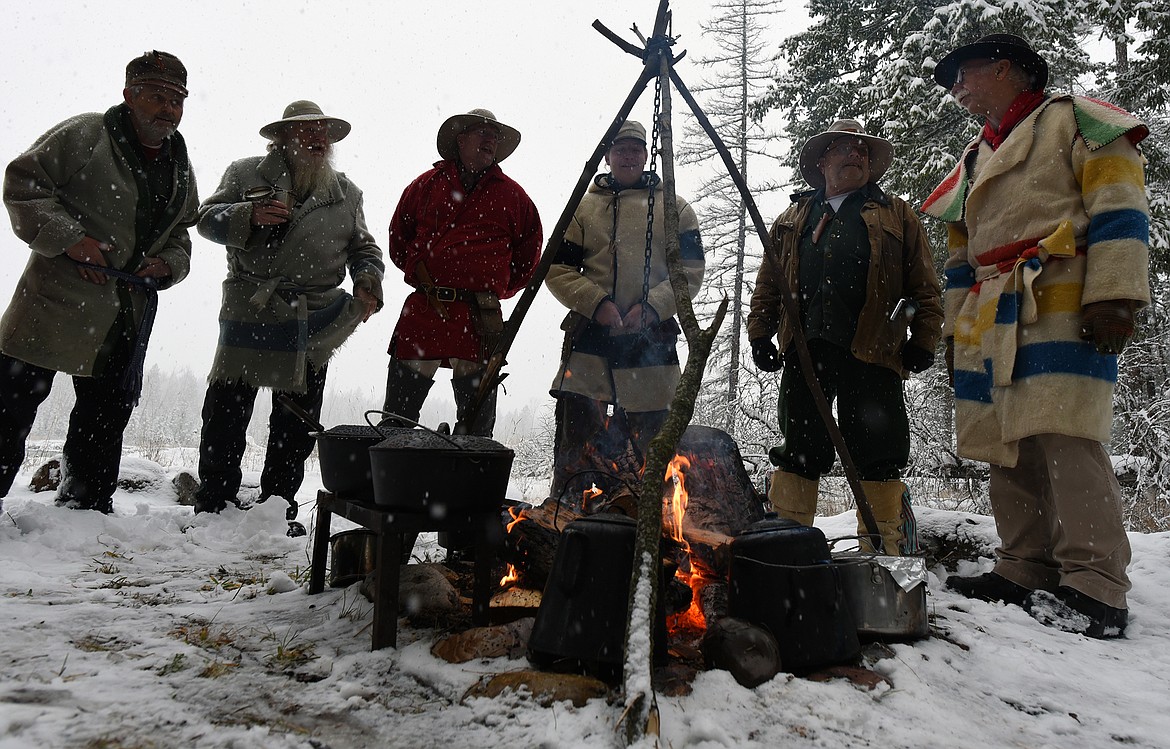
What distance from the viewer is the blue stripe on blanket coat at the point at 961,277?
A: 11.5 ft

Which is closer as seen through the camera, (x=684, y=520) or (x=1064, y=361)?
(x=1064, y=361)

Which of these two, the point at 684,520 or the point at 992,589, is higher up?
the point at 684,520

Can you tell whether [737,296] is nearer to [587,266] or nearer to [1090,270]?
[587,266]

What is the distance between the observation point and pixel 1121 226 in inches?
110

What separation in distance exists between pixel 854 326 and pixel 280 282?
12.0 feet

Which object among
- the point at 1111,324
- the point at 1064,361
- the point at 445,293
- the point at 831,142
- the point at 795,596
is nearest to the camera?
the point at 795,596

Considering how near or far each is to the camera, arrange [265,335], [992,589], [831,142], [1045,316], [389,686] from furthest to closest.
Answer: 1. [265,335]
2. [831,142]
3. [992,589]
4. [1045,316]
5. [389,686]

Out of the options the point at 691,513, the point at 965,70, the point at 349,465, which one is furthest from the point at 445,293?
the point at 965,70

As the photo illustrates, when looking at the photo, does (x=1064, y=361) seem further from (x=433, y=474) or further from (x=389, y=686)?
(x=389, y=686)

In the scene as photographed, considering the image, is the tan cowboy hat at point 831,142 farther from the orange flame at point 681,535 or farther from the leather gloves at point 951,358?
the orange flame at point 681,535

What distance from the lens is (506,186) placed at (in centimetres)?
425

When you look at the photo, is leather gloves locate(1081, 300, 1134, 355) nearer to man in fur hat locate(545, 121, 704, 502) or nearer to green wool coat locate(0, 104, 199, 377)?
man in fur hat locate(545, 121, 704, 502)

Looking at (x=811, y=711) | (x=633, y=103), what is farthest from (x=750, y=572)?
(x=633, y=103)

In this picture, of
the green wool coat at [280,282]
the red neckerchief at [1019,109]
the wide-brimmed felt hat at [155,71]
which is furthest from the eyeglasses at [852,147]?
the wide-brimmed felt hat at [155,71]
